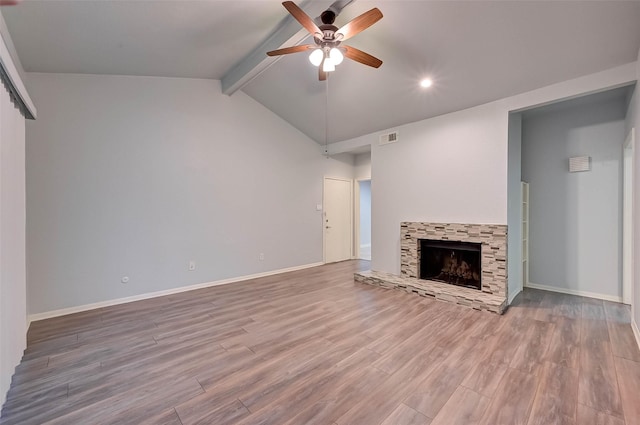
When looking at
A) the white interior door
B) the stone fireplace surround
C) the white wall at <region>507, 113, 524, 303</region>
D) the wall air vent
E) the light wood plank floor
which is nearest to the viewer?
the light wood plank floor

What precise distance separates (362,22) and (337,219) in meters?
4.95

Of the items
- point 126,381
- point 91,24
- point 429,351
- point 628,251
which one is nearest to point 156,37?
point 91,24

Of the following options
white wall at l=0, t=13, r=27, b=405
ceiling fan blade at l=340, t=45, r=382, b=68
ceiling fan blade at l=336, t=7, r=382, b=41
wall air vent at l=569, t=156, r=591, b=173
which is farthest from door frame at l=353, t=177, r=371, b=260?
white wall at l=0, t=13, r=27, b=405

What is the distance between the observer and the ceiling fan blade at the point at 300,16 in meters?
2.22

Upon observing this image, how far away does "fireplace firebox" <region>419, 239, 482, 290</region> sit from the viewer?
13.7 ft

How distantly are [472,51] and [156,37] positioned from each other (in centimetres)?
362

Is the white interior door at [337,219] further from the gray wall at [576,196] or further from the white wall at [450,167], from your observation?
the gray wall at [576,196]

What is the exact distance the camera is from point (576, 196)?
4215mm

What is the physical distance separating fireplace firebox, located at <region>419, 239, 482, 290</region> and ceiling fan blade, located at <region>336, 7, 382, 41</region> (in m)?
3.24

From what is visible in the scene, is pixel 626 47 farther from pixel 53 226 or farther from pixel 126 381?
pixel 53 226

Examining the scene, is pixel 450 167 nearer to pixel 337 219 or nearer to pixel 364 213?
pixel 337 219

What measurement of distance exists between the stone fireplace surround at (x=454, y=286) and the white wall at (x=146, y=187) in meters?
2.45

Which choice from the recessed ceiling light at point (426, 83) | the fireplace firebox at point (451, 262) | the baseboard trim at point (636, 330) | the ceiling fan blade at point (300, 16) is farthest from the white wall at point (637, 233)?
the ceiling fan blade at point (300, 16)

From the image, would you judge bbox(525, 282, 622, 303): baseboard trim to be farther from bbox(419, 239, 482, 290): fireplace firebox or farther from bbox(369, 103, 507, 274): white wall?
bbox(369, 103, 507, 274): white wall
